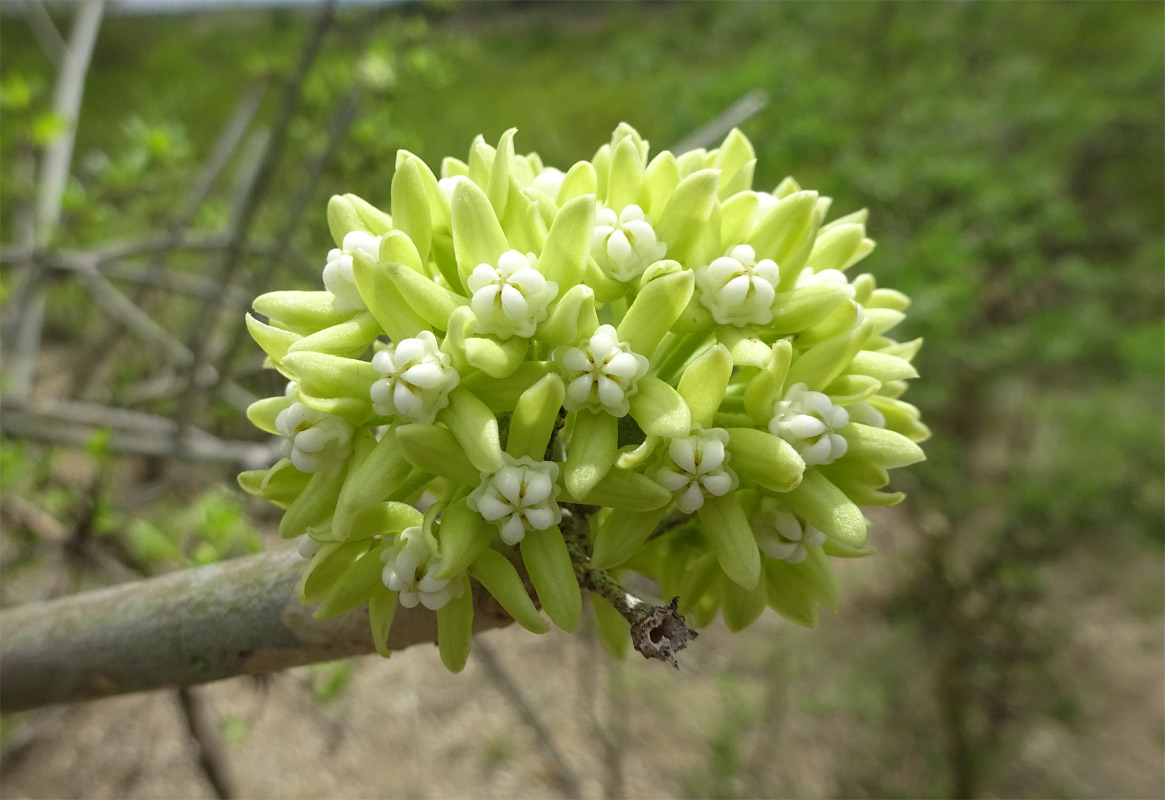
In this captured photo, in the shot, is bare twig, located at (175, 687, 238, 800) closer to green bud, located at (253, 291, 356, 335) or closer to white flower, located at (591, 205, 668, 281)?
green bud, located at (253, 291, 356, 335)

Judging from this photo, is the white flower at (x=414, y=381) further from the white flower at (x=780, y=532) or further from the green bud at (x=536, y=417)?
the white flower at (x=780, y=532)

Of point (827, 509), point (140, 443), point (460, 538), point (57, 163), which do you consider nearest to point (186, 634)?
point (460, 538)

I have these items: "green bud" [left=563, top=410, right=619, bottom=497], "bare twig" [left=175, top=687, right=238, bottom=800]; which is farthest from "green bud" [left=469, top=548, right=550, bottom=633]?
"bare twig" [left=175, top=687, right=238, bottom=800]

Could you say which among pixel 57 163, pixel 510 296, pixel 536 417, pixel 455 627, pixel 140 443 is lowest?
pixel 140 443

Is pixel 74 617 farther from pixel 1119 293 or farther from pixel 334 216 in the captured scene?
pixel 1119 293

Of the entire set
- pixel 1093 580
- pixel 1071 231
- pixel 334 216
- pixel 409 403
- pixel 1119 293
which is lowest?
pixel 1093 580

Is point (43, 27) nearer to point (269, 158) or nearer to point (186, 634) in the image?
point (269, 158)

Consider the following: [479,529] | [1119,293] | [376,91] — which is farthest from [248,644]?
[1119,293]
